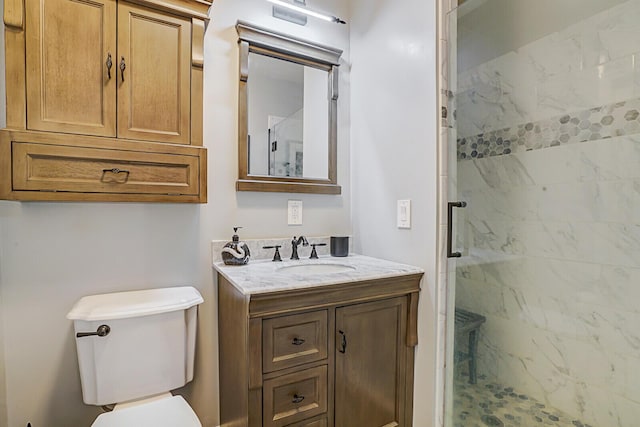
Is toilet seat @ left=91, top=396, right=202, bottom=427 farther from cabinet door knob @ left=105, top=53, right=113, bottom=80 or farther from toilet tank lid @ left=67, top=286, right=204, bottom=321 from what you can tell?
cabinet door knob @ left=105, top=53, right=113, bottom=80

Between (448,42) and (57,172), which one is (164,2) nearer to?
(57,172)

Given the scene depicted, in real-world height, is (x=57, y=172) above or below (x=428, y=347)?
above

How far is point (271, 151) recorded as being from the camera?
5.86 feet

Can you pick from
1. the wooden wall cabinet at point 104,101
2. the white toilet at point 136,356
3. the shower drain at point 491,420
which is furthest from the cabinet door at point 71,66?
the shower drain at point 491,420

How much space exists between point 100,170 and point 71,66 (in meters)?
0.39

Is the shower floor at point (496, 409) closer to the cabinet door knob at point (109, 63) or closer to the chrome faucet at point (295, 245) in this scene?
the chrome faucet at point (295, 245)

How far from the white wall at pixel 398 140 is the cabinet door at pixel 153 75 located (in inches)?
38.4

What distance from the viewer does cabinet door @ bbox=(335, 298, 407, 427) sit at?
131 cm

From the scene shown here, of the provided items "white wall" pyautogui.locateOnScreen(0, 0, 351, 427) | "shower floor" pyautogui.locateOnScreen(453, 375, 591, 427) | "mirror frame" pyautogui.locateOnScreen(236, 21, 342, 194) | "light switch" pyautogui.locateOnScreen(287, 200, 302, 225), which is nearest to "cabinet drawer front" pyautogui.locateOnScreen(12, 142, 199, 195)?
"white wall" pyautogui.locateOnScreen(0, 0, 351, 427)

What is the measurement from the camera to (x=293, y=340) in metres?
1.21

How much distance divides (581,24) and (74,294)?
254 cm

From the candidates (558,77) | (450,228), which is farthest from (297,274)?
(558,77)

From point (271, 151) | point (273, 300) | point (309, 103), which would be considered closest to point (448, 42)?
point (309, 103)

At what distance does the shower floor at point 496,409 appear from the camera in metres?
1.51
